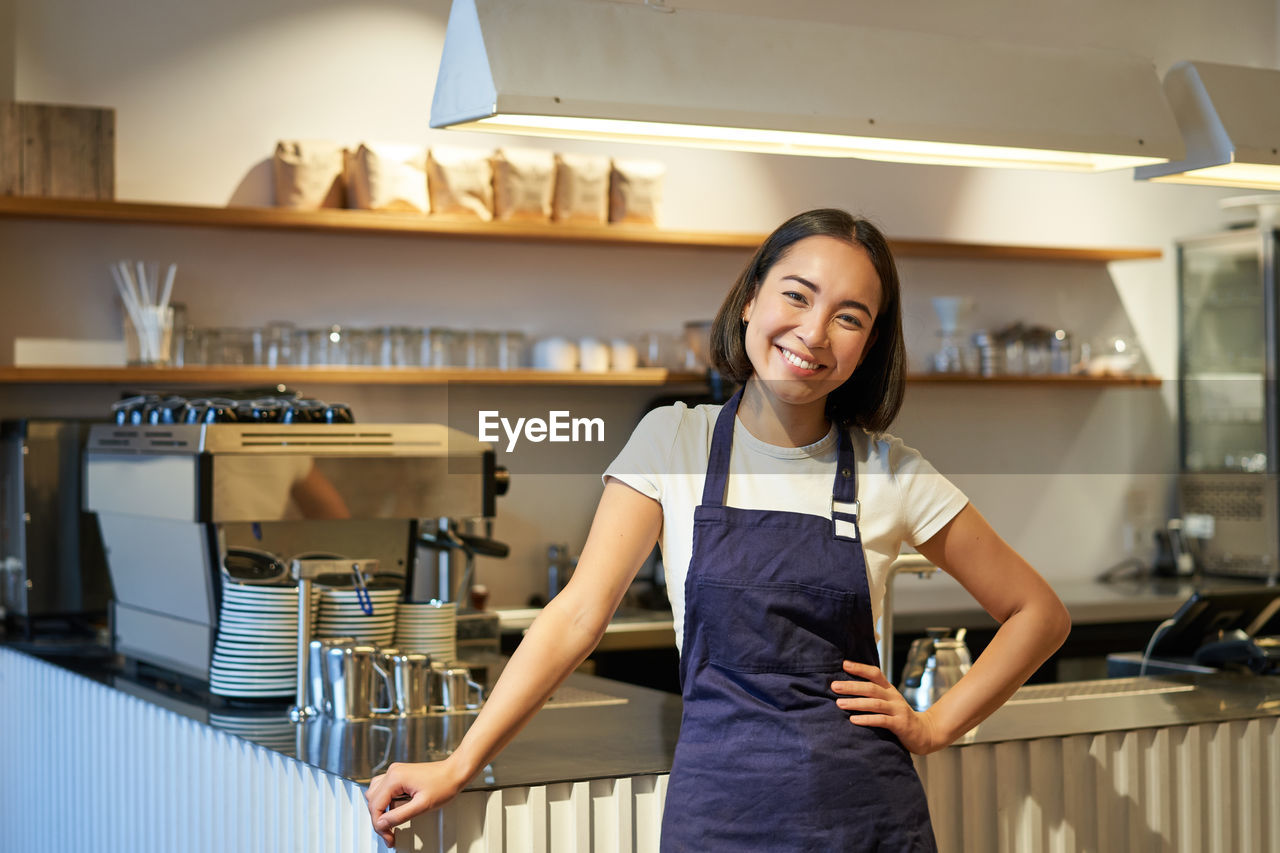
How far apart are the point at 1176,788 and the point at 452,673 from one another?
110 centimetres

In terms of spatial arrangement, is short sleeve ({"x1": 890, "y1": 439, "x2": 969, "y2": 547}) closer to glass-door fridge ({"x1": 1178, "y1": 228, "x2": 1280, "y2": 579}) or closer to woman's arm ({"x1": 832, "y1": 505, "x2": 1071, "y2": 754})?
woman's arm ({"x1": 832, "y1": 505, "x2": 1071, "y2": 754})

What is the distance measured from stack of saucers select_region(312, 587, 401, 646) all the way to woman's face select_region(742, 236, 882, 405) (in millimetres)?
1051

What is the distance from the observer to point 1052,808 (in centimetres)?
207

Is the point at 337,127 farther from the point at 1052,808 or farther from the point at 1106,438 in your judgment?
the point at 1052,808

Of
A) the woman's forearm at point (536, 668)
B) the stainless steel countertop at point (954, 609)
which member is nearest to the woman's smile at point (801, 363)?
the woman's forearm at point (536, 668)

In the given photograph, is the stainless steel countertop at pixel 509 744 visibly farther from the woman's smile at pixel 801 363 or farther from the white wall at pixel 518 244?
the white wall at pixel 518 244

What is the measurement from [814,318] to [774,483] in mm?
182

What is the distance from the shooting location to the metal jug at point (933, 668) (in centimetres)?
226

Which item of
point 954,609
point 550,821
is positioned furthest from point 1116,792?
point 954,609

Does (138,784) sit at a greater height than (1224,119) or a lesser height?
lesser

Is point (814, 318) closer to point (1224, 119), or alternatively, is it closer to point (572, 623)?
point (572, 623)

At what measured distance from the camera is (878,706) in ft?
5.03

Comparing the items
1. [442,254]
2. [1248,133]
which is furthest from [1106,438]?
[442,254]

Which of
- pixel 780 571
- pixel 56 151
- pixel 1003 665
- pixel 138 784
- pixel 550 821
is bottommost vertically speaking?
pixel 138 784
